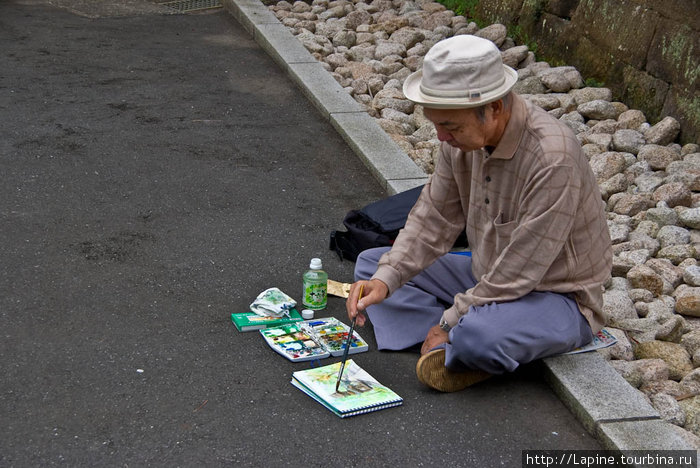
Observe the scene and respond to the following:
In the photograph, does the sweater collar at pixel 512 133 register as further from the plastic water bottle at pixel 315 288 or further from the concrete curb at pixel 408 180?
the plastic water bottle at pixel 315 288

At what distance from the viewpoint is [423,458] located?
325cm

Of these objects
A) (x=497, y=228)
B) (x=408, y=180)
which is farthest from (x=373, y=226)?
(x=497, y=228)

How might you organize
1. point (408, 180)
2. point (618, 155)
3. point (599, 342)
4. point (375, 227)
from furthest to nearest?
point (618, 155)
point (408, 180)
point (375, 227)
point (599, 342)

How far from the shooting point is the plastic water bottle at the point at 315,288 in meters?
Result: 4.22

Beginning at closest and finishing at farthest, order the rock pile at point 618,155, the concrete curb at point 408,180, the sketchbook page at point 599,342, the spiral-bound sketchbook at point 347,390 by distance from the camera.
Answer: the concrete curb at point 408,180 < the spiral-bound sketchbook at point 347,390 < the sketchbook page at point 599,342 < the rock pile at point 618,155

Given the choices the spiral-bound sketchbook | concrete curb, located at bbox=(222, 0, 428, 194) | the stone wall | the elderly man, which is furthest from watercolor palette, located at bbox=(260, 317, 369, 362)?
the stone wall

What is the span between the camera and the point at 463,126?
3.31 m

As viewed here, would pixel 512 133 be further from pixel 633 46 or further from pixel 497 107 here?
pixel 633 46

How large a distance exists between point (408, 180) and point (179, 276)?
1.74 meters

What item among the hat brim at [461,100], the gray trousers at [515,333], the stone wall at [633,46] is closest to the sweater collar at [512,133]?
the hat brim at [461,100]

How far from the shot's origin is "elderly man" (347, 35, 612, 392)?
3.29 metres

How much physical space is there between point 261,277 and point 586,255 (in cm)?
171

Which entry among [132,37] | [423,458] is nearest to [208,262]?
[423,458]

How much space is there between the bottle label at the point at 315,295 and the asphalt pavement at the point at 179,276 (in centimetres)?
7
